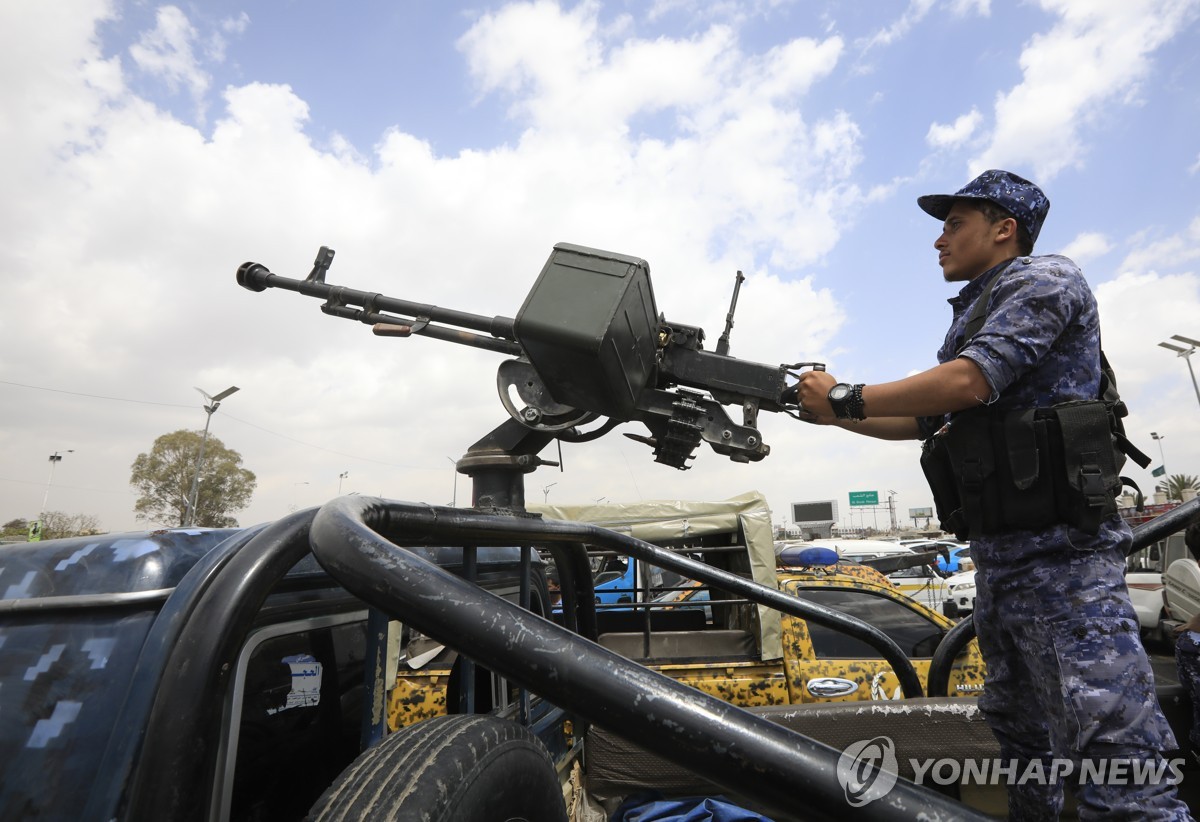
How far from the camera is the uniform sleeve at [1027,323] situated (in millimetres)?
1832

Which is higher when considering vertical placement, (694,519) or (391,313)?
(391,313)

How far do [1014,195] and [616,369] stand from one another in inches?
57.9

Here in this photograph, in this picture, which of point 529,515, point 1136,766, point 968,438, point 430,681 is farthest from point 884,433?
point 430,681

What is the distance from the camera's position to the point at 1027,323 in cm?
186

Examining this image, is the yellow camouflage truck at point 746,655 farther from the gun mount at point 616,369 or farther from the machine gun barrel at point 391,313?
the machine gun barrel at point 391,313

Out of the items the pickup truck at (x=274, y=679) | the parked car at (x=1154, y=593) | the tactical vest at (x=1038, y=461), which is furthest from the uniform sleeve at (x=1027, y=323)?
the parked car at (x=1154, y=593)

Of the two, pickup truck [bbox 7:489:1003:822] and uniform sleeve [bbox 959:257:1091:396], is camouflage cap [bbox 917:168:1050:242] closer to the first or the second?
uniform sleeve [bbox 959:257:1091:396]

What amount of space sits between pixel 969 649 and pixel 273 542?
470 cm

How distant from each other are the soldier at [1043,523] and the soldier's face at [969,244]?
0.18 m

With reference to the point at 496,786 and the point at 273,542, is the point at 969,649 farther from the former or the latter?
the point at 273,542

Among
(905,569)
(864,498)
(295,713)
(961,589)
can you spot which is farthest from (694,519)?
(864,498)

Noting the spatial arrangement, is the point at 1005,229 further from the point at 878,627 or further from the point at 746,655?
the point at 746,655

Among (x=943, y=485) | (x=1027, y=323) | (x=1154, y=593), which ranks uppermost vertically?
(x=1027, y=323)

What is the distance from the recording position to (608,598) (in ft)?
33.2
